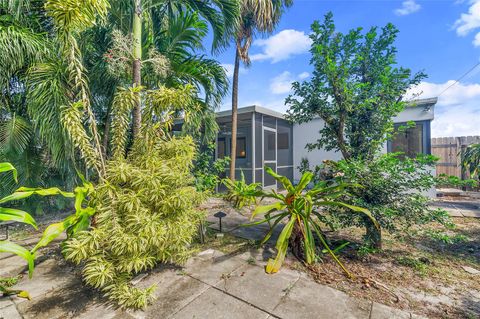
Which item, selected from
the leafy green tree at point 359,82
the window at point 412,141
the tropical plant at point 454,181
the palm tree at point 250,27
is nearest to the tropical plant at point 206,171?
the palm tree at point 250,27

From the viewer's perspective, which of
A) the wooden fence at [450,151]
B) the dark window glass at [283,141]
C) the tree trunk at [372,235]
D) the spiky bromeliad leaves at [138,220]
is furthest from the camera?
the dark window glass at [283,141]

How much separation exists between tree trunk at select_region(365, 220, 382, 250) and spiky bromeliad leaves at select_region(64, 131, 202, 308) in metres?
2.11

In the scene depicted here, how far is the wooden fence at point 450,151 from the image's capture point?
7215 millimetres

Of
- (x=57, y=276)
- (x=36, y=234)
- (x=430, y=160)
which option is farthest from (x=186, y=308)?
(x=36, y=234)

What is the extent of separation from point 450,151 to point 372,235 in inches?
304

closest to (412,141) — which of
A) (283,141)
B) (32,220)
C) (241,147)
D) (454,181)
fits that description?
(283,141)

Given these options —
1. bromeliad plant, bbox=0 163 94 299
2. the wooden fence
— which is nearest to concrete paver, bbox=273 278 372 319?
bromeliad plant, bbox=0 163 94 299

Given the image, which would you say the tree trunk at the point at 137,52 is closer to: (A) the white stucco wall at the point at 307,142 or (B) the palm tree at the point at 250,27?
(B) the palm tree at the point at 250,27

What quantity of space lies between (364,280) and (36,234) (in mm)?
5026

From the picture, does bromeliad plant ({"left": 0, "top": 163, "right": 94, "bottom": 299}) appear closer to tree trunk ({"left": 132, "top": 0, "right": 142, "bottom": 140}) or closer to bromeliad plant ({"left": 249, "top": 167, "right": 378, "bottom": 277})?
tree trunk ({"left": 132, "top": 0, "right": 142, "bottom": 140})

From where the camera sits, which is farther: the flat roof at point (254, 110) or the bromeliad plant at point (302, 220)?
the flat roof at point (254, 110)

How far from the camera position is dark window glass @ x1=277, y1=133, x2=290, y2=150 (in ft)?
26.4

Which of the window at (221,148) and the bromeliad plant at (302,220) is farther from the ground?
the window at (221,148)

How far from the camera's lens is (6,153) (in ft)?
11.5
